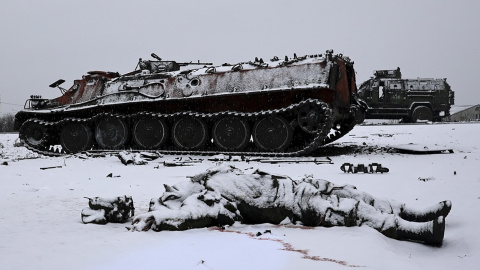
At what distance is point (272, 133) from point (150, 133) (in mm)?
4184

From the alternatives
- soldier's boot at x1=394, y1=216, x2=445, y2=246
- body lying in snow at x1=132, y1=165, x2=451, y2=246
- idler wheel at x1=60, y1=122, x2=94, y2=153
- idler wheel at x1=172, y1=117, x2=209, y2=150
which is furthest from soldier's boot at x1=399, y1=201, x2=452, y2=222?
idler wheel at x1=60, y1=122, x2=94, y2=153

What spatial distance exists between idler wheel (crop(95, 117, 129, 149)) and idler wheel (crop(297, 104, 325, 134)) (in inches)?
235

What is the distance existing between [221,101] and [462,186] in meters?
8.29

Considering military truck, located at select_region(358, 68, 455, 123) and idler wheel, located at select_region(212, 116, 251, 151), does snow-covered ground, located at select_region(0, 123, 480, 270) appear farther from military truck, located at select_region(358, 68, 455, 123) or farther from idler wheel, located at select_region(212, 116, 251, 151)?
military truck, located at select_region(358, 68, 455, 123)

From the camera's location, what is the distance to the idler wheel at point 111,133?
14.8m

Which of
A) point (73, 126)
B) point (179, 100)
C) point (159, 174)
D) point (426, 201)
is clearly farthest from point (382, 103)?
point (426, 201)

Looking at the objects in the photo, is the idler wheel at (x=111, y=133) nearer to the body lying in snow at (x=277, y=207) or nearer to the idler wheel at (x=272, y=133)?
the idler wheel at (x=272, y=133)

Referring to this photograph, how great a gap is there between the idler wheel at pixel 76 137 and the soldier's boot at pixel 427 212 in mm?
12953

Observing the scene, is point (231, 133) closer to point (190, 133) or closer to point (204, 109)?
point (204, 109)

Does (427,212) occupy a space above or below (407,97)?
below

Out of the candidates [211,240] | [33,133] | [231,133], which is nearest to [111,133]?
[33,133]

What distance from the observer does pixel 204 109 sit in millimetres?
13844

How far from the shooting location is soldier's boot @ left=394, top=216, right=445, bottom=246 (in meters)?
3.76

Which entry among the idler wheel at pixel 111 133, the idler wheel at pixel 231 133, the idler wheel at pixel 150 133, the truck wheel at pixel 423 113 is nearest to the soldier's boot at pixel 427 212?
the idler wheel at pixel 231 133
